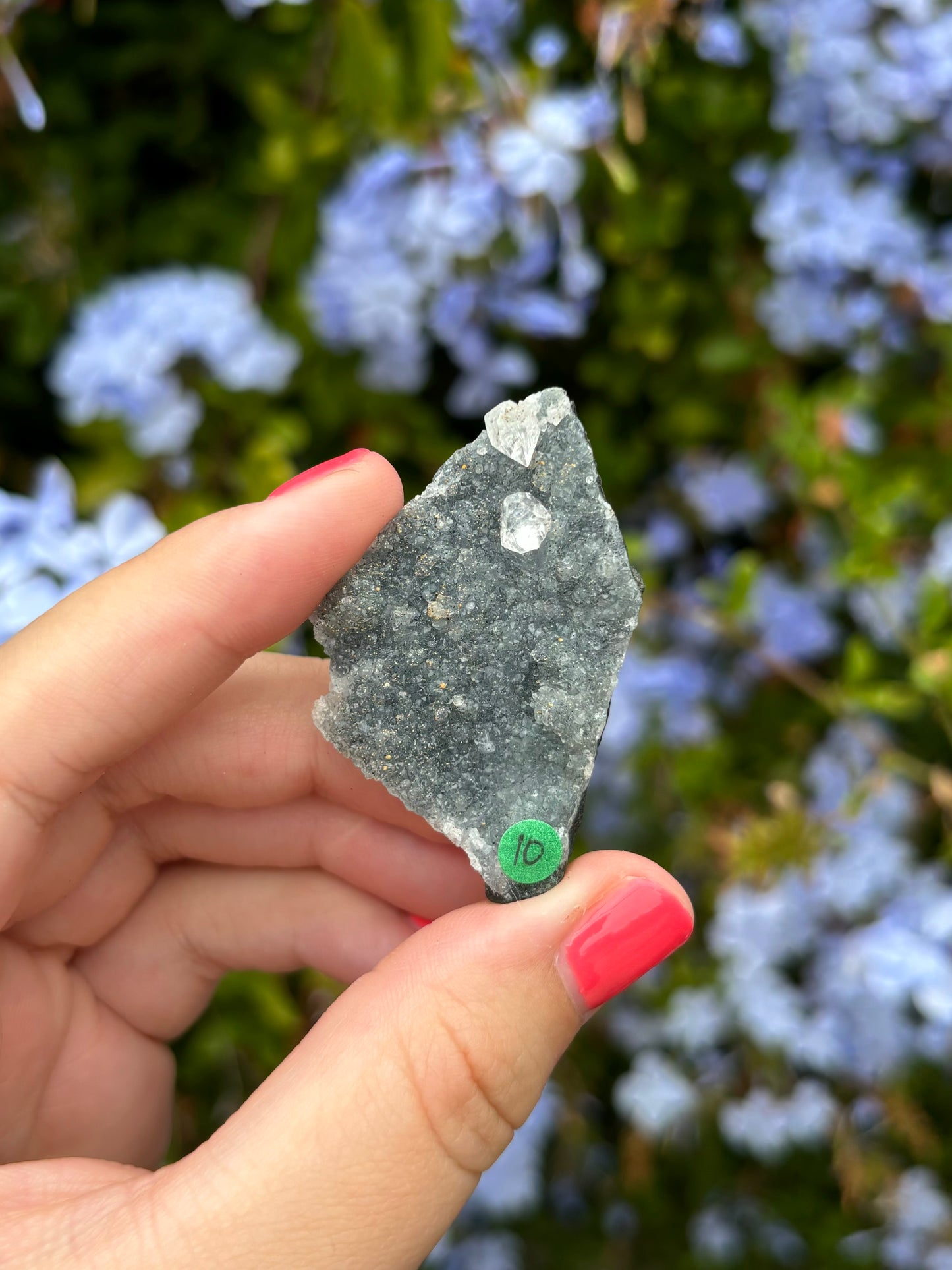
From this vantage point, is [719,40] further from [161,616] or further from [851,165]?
[161,616]

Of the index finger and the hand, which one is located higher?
the index finger

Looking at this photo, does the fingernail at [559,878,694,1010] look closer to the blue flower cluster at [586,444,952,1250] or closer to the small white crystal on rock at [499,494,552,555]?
the small white crystal on rock at [499,494,552,555]

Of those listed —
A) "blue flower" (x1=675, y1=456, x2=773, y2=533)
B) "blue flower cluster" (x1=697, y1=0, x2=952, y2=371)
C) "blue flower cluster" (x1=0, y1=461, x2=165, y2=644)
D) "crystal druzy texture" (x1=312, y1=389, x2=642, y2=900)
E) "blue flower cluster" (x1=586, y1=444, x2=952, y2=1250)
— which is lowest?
"blue flower cluster" (x1=586, y1=444, x2=952, y2=1250)

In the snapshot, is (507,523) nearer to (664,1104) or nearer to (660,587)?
(660,587)

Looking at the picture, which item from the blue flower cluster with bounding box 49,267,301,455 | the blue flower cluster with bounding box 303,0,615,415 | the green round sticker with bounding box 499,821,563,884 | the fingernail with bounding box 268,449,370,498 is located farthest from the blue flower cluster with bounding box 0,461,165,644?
the green round sticker with bounding box 499,821,563,884

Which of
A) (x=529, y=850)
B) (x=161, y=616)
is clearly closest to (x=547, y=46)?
(x=161, y=616)

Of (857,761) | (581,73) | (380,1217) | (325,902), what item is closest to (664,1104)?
(857,761)

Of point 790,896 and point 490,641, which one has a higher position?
point 490,641
